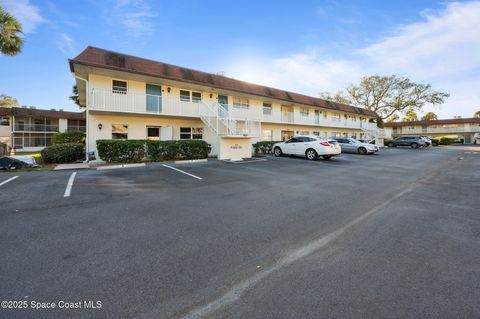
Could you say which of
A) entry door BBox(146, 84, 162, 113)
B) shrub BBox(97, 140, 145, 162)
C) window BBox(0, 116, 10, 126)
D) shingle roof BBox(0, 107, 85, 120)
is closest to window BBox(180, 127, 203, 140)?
entry door BBox(146, 84, 162, 113)

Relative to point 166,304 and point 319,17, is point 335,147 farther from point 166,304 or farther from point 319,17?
point 166,304

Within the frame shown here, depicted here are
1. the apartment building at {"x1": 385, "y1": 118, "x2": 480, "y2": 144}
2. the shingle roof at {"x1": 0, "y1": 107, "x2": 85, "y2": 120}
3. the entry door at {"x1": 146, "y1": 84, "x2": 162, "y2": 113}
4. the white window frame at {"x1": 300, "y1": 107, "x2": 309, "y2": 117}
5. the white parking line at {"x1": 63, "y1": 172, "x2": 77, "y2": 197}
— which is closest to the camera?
the white parking line at {"x1": 63, "y1": 172, "x2": 77, "y2": 197}

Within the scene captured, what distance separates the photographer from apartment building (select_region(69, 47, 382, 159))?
13.7 meters

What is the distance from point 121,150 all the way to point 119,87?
16.3 ft

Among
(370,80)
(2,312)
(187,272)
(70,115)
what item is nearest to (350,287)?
(187,272)

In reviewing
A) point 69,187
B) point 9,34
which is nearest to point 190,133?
point 69,187

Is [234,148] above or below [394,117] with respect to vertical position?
below

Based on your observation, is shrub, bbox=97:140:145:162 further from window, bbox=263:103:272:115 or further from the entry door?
window, bbox=263:103:272:115

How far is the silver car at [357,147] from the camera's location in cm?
2086

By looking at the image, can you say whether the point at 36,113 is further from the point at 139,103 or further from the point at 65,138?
the point at 139,103

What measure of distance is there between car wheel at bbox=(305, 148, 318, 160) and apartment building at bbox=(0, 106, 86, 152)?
31.2 meters

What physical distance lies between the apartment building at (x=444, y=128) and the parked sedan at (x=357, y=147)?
158ft

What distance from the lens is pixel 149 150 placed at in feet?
44.8

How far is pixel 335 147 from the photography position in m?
15.5
